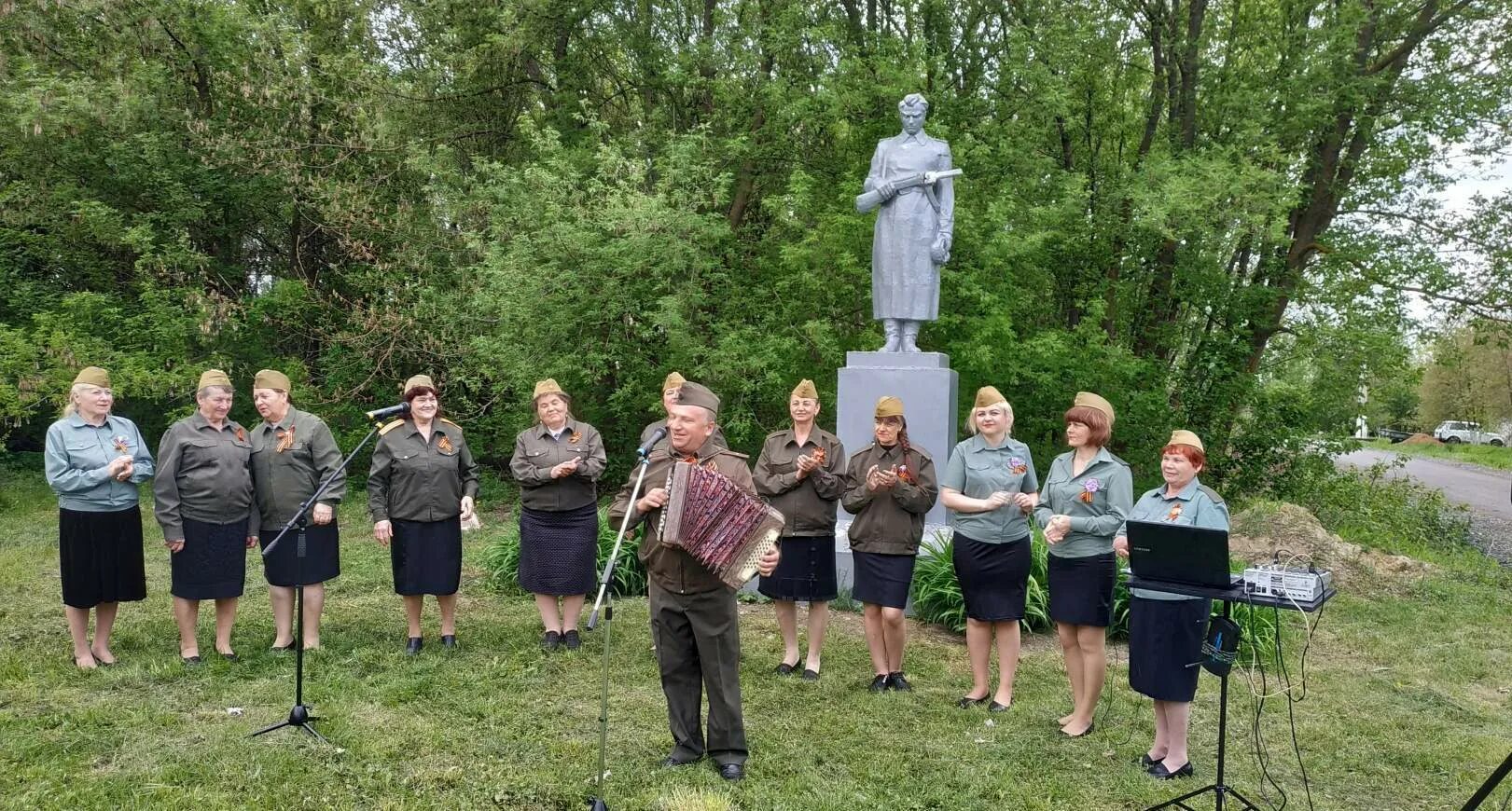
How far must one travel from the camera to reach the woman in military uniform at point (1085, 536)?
190 inches

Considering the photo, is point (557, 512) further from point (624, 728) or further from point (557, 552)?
point (624, 728)

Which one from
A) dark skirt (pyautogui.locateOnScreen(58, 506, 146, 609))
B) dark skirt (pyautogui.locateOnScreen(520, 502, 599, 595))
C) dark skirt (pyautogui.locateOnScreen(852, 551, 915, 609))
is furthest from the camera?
dark skirt (pyautogui.locateOnScreen(520, 502, 599, 595))

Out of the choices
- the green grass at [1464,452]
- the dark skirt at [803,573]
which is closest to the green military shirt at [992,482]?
the dark skirt at [803,573]

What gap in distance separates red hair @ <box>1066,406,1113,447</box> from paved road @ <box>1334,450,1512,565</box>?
480 cm

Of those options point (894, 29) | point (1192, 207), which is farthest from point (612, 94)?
point (1192, 207)

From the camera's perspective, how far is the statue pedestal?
7.79 m

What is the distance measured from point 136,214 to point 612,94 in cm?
731

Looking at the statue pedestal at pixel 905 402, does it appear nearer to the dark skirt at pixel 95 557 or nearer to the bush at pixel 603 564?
the bush at pixel 603 564

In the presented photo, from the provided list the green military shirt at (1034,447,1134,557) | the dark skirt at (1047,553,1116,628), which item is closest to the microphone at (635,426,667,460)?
the green military shirt at (1034,447,1134,557)

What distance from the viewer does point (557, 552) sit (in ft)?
21.0

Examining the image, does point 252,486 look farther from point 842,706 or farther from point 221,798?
point 842,706

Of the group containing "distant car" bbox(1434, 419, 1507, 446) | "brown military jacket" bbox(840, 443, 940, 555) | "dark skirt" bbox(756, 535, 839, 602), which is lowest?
"distant car" bbox(1434, 419, 1507, 446)

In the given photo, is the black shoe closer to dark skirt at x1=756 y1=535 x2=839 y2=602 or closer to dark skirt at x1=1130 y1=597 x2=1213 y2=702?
dark skirt at x1=1130 y1=597 x2=1213 y2=702

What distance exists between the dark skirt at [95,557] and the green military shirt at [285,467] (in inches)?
29.1
